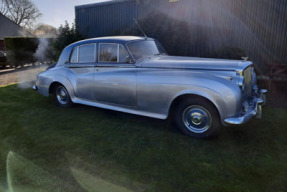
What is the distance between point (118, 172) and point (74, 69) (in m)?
2.98

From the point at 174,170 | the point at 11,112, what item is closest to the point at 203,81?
the point at 174,170

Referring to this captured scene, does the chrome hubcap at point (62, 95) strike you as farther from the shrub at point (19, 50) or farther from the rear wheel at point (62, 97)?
the shrub at point (19, 50)

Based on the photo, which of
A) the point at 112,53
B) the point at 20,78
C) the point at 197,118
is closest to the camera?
the point at 197,118

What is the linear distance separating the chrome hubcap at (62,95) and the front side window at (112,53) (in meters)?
1.46

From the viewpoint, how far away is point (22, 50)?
16.0 metres

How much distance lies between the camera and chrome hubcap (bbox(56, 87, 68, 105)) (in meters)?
5.45

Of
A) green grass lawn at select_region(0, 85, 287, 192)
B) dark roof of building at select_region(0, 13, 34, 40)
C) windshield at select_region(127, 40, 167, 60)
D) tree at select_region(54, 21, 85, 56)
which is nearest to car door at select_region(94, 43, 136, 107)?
windshield at select_region(127, 40, 167, 60)

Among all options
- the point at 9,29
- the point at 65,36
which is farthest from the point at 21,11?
the point at 65,36

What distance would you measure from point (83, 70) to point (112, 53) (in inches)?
33.5

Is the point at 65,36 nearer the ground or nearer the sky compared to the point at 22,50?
nearer the sky

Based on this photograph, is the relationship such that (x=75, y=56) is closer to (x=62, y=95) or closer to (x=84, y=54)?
(x=84, y=54)

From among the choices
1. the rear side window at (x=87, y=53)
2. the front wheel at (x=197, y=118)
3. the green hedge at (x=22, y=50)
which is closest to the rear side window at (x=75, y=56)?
the rear side window at (x=87, y=53)

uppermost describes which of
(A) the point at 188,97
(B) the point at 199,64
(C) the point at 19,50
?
(C) the point at 19,50

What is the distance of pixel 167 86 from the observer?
12.3 feet
